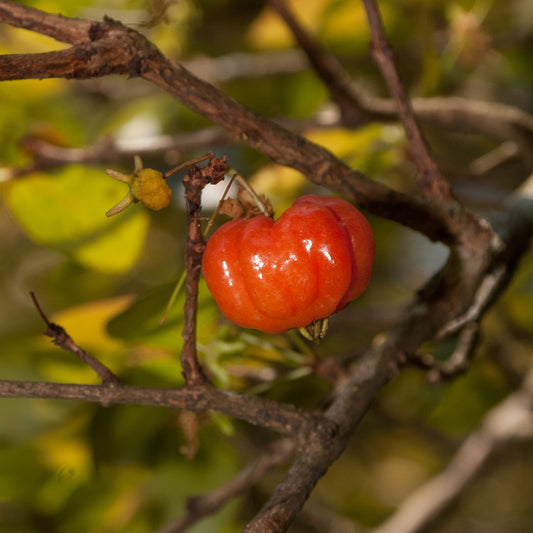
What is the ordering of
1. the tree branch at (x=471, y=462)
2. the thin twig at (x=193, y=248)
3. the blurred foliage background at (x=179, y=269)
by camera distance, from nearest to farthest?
the thin twig at (x=193, y=248) → the blurred foliage background at (x=179, y=269) → the tree branch at (x=471, y=462)

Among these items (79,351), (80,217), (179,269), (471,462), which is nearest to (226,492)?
(179,269)

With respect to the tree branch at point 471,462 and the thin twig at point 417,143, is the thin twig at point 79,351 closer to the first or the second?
the thin twig at point 417,143

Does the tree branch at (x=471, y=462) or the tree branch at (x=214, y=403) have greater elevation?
the tree branch at (x=471, y=462)

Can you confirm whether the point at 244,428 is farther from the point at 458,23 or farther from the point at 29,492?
the point at 458,23

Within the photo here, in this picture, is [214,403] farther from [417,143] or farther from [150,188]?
[417,143]

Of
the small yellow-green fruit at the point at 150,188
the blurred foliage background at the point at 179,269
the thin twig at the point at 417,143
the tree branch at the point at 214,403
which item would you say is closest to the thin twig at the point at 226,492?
the blurred foliage background at the point at 179,269

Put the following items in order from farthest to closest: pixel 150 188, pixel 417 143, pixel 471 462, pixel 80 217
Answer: pixel 471 462 < pixel 80 217 < pixel 417 143 < pixel 150 188

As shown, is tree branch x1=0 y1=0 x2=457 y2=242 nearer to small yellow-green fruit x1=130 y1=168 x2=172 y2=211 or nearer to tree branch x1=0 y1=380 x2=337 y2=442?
small yellow-green fruit x1=130 y1=168 x2=172 y2=211
